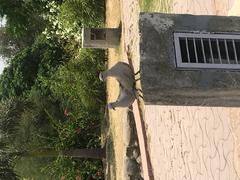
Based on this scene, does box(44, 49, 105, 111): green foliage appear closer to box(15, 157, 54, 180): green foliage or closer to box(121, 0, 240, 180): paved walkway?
box(15, 157, 54, 180): green foliage

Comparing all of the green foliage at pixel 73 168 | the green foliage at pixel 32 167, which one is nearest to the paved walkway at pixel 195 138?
the green foliage at pixel 73 168

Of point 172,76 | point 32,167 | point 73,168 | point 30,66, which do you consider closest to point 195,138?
point 172,76

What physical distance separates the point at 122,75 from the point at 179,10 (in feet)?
10.9

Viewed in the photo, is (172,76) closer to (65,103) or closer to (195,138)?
(195,138)

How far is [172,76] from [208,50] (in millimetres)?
378

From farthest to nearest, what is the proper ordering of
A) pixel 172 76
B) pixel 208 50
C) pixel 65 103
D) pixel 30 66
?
pixel 30 66 < pixel 65 103 < pixel 208 50 < pixel 172 76

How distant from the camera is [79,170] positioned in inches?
362

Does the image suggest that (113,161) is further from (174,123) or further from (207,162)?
(207,162)

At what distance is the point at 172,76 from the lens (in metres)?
2.58

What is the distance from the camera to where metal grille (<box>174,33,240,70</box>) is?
8.79ft

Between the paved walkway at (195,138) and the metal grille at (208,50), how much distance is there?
1.89 m

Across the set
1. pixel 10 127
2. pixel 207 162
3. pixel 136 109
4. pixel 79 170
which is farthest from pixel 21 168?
pixel 207 162

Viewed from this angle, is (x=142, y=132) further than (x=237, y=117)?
Yes

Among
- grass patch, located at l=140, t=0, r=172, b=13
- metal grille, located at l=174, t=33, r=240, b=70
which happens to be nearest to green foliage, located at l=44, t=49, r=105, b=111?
grass patch, located at l=140, t=0, r=172, b=13
